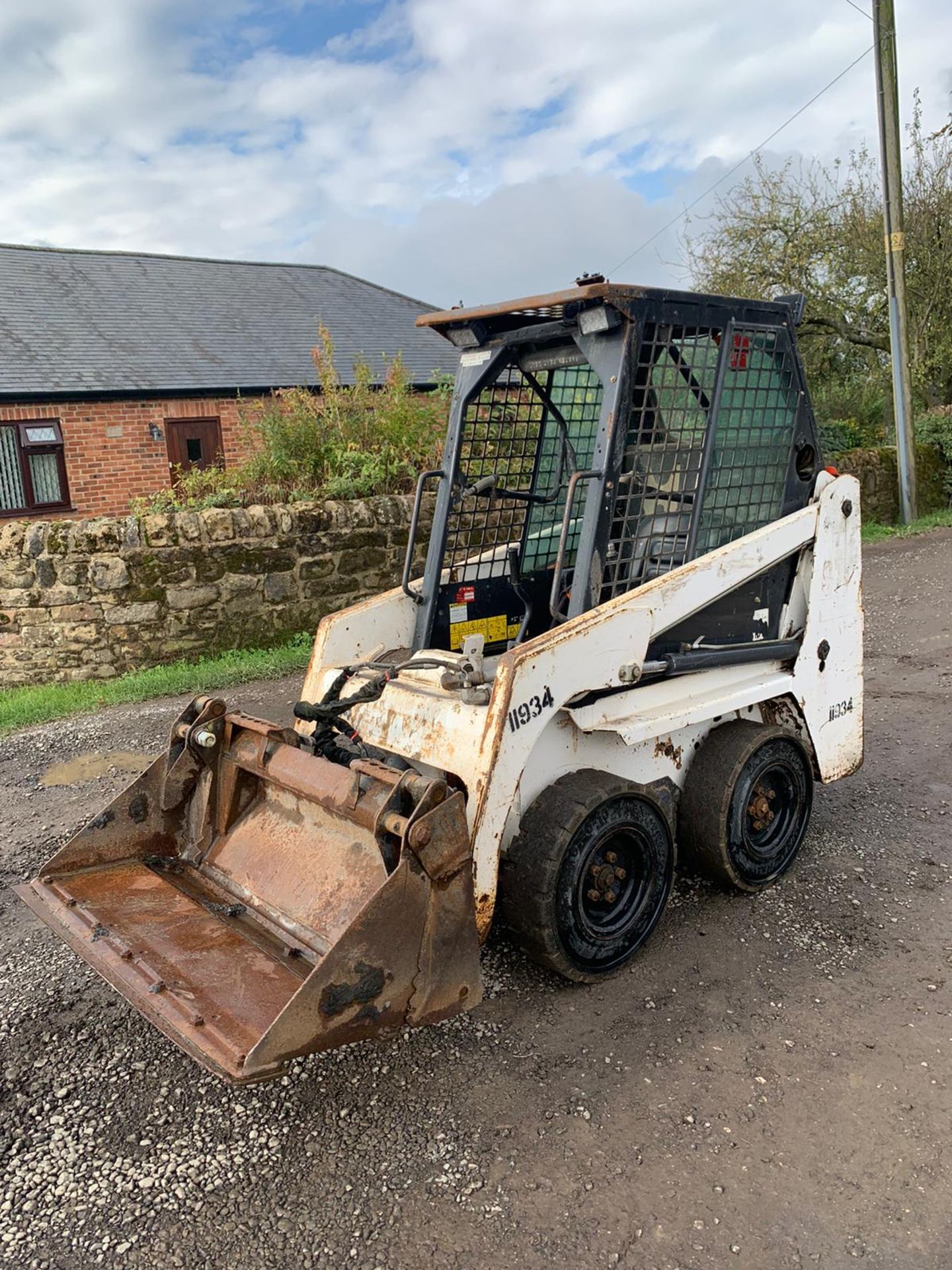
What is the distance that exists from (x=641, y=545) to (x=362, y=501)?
5.51 m

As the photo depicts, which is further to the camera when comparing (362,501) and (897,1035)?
(362,501)

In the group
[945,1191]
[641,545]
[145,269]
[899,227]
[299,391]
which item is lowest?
[945,1191]

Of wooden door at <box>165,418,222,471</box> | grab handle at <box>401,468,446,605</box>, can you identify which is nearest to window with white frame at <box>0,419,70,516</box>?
wooden door at <box>165,418,222,471</box>

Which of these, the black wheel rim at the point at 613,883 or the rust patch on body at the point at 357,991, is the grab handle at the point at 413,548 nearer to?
the black wheel rim at the point at 613,883

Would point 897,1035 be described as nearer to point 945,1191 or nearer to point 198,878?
point 945,1191

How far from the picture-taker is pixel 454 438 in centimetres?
450

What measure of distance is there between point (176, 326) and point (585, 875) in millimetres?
A: 16446

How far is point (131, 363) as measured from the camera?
16109 millimetres

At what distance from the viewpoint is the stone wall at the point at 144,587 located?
8156 millimetres

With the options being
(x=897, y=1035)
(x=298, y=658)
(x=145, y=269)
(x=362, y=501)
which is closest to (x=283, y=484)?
(x=362, y=501)

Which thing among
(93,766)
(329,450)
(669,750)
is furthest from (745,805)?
(329,450)

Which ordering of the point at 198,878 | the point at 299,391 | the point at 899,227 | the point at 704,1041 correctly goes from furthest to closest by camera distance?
the point at 899,227
the point at 299,391
the point at 198,878
the point at 704,1041

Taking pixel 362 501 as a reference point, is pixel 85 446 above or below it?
above

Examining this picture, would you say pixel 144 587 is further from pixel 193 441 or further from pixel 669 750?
pixel 193 441
